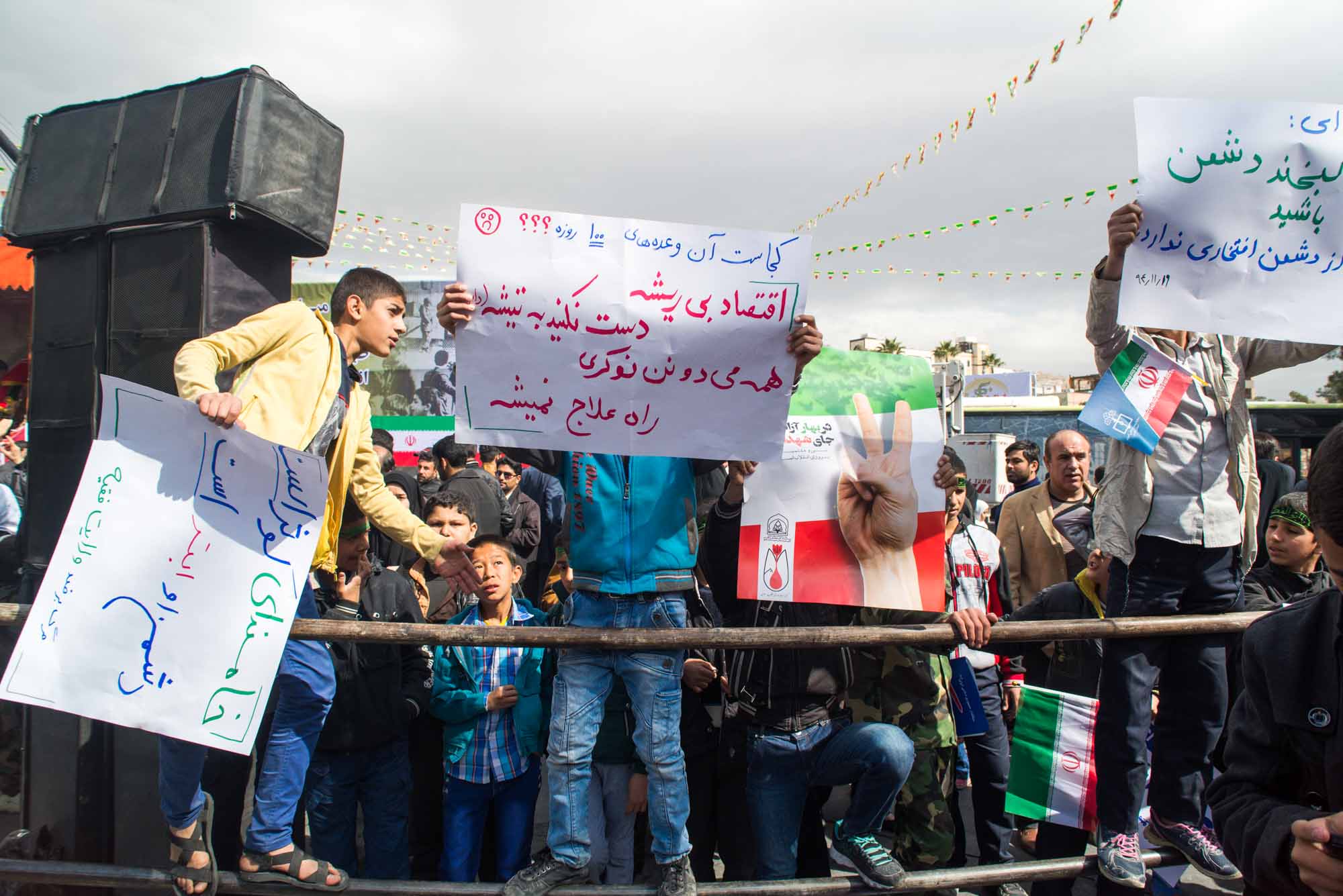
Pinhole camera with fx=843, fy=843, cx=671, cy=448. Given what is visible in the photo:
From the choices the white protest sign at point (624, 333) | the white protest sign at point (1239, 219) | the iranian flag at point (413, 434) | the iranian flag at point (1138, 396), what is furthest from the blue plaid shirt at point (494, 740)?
the iranian flag at point (413, 434)

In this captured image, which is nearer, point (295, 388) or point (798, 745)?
point (295, 388)

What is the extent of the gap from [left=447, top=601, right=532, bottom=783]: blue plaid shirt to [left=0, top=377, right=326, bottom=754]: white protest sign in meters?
0.87

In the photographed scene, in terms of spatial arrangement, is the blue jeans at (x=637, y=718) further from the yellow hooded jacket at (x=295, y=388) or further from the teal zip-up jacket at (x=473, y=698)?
the yellow hooded jacket at (x=295, y=388)

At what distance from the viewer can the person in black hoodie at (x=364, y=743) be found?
9.98ft

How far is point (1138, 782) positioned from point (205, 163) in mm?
3786

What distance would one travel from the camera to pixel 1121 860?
8.65 ft

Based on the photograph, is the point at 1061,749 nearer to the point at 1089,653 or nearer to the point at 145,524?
the point at 1089,653

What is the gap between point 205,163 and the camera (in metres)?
2.98

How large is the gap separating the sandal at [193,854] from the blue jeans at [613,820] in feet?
4.02

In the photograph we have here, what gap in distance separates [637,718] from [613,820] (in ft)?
2.57

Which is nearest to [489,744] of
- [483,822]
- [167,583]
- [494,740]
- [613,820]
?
[494,740]

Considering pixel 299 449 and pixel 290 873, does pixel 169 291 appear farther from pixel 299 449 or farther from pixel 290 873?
pixel 290 873

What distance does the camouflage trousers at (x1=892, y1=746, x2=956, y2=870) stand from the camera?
116 inches

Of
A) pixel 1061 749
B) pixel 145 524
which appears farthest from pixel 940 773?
pixel 145 524
